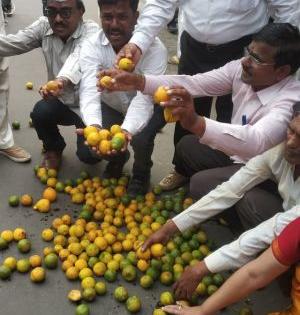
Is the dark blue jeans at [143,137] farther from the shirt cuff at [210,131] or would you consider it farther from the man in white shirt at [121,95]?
the shirt cuff at [210,131]

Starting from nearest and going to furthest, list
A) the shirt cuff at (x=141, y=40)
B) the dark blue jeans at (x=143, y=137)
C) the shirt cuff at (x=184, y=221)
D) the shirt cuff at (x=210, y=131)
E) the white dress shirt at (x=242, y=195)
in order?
the white dress shirt at (x=242, y=195)
the shirt cuff at (x=210, y=131)
the shirt cuff at (x=184, y=221)
the shirt cuff at (x=141, y=40)
the dark blue jeans at (x=143, y=137)

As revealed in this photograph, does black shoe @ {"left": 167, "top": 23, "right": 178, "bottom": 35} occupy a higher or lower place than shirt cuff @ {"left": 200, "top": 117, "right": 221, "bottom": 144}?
lower

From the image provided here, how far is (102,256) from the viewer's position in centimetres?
315

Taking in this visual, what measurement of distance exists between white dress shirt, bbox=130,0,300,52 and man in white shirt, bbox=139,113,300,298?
46.0 inches

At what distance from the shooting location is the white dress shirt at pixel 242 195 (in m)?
2.46

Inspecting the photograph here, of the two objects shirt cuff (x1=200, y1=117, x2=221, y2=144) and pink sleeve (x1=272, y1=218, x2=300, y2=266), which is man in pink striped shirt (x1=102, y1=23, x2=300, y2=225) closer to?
shirt cuff (x1=200, y1=117, x2=221, y2=144)

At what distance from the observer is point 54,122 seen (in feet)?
13.4

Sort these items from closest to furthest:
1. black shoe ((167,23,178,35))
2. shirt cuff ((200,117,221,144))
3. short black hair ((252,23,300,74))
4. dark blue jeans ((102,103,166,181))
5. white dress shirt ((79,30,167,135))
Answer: shirt cuff ((200,117,221,144)) < short black hair ((252,23,300,74)) < white dress shirt ((79,30,167,135)) < dark blue jeans ((102,103,166,181)) < black shoe ((167,23,178,35))

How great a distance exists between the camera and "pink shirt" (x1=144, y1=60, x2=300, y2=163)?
8.98 feet

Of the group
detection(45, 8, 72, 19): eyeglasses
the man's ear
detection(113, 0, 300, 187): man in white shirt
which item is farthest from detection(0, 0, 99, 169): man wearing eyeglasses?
the man's ear

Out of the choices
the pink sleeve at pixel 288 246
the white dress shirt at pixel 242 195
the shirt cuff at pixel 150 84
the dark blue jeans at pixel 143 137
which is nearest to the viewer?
the pink sleeve at pixel 288 246

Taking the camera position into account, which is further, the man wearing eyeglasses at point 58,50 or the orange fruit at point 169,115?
the man wearing eyeglasses at point 58,50

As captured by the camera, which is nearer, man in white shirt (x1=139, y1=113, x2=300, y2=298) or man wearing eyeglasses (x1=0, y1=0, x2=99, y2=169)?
man in white shirt (x1=139, y1=113, x2=300, y2=298)

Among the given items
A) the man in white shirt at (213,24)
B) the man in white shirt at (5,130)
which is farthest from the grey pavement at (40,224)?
the man in white shirt at (213,24)
